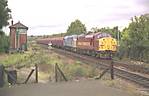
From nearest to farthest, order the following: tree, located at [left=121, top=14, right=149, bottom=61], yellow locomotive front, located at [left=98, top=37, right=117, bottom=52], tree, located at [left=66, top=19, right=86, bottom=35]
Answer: yellow locomotive front, located at [left=98, top=37, right=117, bottom=52]
tree, located at [left=121, top=14, right=149, bottom=61]
tree, located at [left=66, top=19, right=86, bottom=35]

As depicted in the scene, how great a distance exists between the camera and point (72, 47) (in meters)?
66.1

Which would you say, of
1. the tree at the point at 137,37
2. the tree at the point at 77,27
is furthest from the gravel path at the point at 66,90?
the tree at the point at 77,27

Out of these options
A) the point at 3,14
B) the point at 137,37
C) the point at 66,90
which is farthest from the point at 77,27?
the point at 66,90

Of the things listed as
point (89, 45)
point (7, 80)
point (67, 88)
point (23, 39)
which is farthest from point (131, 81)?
point (23, 39)

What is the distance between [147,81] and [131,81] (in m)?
1.05

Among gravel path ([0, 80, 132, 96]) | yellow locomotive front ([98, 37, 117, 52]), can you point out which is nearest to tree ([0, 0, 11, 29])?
yellow locomotive front ([98, 37, 117, 52])

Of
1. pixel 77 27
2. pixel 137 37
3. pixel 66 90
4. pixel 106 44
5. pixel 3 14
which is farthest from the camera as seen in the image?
pixel 77 27

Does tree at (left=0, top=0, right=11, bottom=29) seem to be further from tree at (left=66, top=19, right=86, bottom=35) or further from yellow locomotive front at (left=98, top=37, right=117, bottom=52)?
tree at (left=66, top=19, right=86, bottom=35)

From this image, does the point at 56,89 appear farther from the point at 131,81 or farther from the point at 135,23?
the point at 135,23

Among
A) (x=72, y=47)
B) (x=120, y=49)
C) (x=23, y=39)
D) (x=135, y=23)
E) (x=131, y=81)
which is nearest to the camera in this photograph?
(x=131, y=81)

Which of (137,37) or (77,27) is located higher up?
(77,27)

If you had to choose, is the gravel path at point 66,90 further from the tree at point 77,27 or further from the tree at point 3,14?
the tree at point 77,27

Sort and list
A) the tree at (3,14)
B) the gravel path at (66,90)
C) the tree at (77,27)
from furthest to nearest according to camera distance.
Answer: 1. the tree at (77,27)
2. the tree at (3,14)
3. the gravel path at (66,90)

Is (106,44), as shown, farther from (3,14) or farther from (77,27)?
(77,27)
